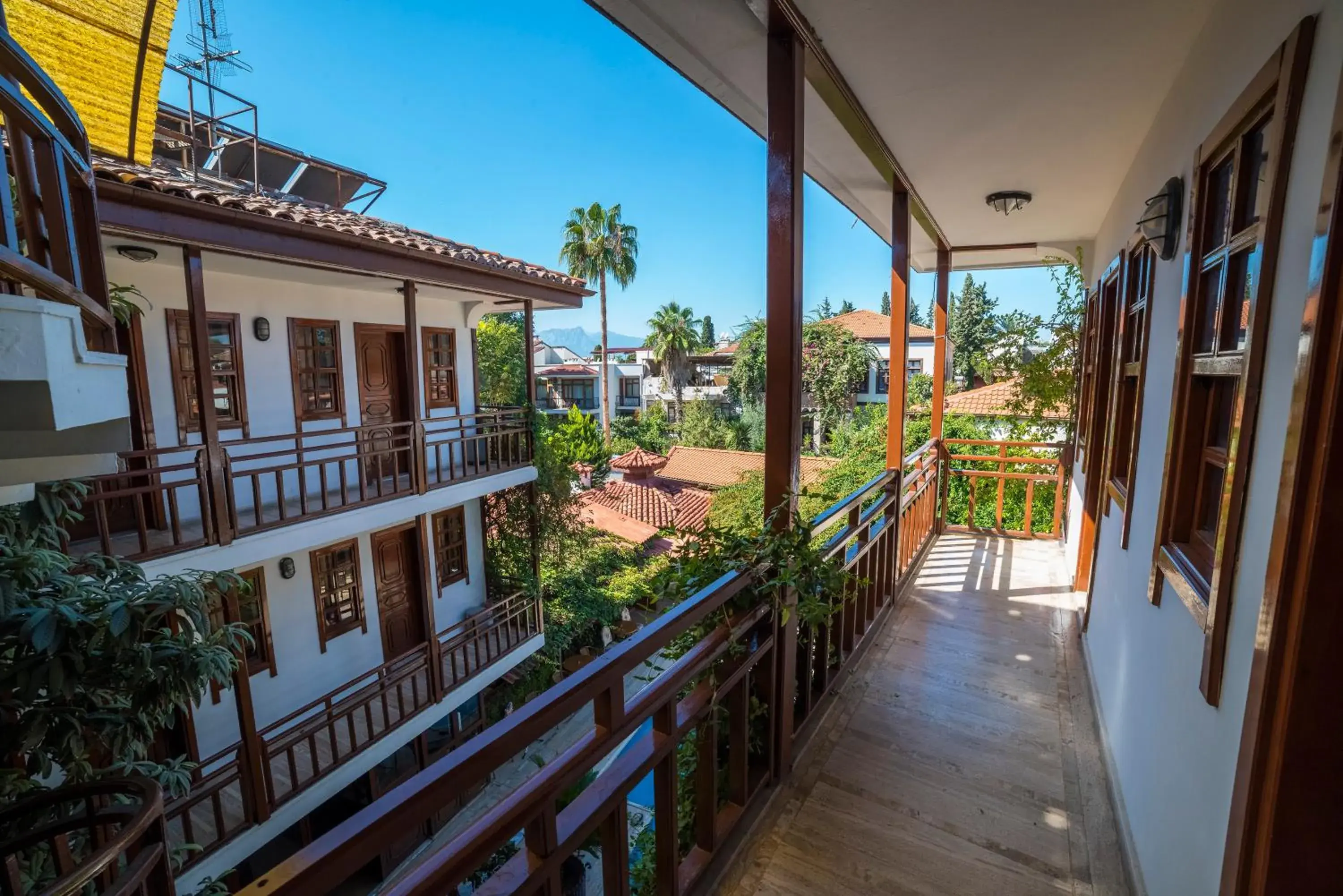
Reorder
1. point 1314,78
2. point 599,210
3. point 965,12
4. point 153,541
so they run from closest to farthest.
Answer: point 1314,78 < point 965,12 < point 153,541 < point 599,210

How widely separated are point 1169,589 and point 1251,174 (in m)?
1.07

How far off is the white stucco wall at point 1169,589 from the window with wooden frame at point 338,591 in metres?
6.06

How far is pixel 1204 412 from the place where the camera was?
1.60m

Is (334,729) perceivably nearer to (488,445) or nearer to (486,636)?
(486,636)

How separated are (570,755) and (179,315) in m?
5.37

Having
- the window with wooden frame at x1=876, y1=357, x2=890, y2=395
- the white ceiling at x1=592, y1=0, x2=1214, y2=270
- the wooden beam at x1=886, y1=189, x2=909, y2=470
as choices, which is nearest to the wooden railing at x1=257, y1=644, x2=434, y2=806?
the wooden beam at x1=886, y1=189, x2=909, y2=470

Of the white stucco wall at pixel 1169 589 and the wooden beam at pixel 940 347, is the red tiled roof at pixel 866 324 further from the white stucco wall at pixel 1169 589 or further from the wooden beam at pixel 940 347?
the white stucco wall at pixel 1169 589

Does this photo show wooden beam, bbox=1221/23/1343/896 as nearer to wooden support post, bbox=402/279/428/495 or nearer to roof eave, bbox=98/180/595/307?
roof eave, bbox=98/180/595/307

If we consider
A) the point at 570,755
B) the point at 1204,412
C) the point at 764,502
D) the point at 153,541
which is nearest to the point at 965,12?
the point at 1204,412

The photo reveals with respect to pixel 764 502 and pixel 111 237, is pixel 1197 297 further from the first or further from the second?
pixel 111 237

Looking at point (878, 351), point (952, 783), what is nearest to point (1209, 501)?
point (952, 783)

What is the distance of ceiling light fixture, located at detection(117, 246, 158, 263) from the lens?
383 cm

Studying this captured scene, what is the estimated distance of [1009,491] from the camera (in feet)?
18.1

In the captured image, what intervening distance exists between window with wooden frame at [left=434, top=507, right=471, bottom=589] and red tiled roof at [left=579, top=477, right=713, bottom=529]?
4.04m
